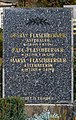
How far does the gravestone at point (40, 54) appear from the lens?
10.5 m

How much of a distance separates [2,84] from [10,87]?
39 cm

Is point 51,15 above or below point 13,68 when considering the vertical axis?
above

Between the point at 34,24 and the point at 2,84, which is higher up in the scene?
A: the point at 34,24

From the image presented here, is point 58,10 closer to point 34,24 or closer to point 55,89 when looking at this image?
point 34,24

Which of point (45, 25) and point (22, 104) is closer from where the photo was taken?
point (22, 104)

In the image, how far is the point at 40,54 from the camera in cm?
1048

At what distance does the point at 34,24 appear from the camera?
1055 cm

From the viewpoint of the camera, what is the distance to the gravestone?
34.4 ft

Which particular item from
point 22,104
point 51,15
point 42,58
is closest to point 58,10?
point 51,15

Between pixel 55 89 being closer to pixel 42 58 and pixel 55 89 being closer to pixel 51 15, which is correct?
pixel 42 58

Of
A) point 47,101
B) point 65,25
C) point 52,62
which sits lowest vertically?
point 47,101

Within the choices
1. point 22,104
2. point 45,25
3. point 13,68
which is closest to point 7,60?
point 13,68

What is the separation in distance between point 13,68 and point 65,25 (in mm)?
1190

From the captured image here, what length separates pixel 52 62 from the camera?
34.4 ft
